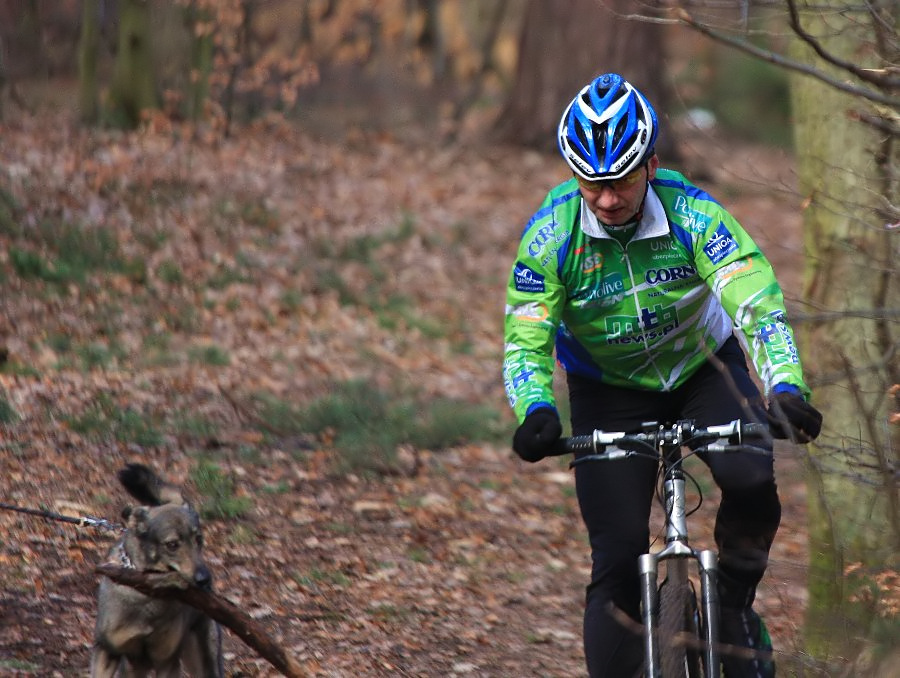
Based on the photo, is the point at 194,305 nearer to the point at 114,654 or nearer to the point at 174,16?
the point at 174,16

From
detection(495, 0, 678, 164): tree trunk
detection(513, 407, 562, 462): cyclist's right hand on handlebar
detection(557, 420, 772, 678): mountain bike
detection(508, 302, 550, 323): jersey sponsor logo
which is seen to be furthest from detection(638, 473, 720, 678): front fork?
detection(495, 0, 678, 164): tree trunk

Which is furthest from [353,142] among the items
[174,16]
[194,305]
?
[194,305]

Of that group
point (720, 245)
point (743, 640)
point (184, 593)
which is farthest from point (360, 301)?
point (743, 640)

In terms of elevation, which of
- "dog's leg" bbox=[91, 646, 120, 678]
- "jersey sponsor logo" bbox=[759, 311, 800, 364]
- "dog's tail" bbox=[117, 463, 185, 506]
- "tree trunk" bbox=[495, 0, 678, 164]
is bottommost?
"dog's leg" bbox=[91, 646, 120, 678]

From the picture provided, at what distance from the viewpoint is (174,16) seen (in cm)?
1639

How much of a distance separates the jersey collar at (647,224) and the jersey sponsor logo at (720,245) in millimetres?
167

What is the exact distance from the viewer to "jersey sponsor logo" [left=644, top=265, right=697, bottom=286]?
16.0ft

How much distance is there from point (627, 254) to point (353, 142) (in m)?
14.0

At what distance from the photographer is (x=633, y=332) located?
16.2 ft

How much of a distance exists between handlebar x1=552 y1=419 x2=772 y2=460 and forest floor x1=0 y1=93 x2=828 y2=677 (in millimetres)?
167

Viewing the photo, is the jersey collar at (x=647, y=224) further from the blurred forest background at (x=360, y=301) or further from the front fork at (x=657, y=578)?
the front fork at (x=657, y=578)

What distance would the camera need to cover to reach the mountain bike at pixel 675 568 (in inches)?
169

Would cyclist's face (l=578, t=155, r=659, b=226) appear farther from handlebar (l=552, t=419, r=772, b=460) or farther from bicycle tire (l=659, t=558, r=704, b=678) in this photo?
bicycle tire (l=659, t=558, r=704, b=678)

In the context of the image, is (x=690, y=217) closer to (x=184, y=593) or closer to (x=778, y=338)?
(x=778, y=338)
